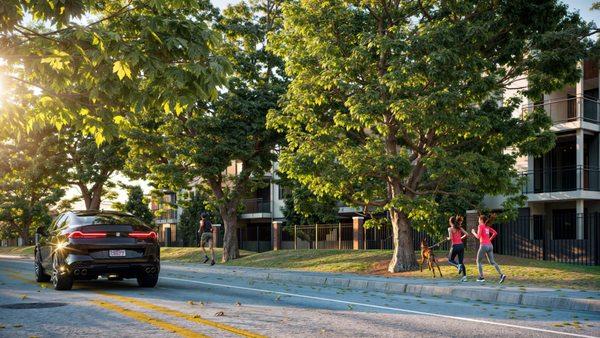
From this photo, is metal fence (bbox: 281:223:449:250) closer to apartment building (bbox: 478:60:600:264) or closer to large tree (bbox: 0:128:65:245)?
apartment building (bbox: 478:60:600:264)

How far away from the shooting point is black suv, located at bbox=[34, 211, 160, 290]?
1205 cm

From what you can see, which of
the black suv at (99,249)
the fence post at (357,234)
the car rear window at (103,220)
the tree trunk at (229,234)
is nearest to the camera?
the black suv at (99,249)

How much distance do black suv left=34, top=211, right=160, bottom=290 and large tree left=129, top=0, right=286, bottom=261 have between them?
13.4m

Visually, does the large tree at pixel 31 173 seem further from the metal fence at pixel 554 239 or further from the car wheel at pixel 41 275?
the metal fence at pixel 554 239

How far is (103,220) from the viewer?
41.3ft

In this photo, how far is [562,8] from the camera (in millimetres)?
18156

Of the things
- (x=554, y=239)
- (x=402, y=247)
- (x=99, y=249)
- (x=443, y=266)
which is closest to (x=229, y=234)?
(x=402, y=247)

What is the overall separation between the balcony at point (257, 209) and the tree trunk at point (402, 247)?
2856 cm

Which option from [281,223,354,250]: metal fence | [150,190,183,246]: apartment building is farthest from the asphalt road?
[150,190,183,246]: apartment building

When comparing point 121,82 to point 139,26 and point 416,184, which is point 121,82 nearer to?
point 139,26

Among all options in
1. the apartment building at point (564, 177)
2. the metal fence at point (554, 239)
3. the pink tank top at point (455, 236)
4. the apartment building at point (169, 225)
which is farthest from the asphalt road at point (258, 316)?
the apartment building at point (169, 225)

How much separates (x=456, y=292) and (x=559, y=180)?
61.3ft

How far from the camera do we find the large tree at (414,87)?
17188 millimetres

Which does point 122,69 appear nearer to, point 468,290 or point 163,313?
point 163,313
